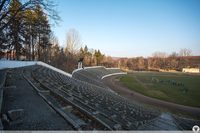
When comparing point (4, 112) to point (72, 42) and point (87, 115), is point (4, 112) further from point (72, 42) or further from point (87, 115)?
point (72, 42)

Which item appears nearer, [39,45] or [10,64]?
[10,64]

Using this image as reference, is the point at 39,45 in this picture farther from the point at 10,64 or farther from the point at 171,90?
the point at 171,90

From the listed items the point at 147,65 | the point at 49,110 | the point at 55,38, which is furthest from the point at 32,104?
the point at 147,65

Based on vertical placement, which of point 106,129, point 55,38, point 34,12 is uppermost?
point 55,38

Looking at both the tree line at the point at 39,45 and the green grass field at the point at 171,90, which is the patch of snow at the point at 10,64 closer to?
the tree line at the point at 39,45

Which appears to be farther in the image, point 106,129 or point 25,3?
point 25,3

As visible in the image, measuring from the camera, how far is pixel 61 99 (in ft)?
34.6

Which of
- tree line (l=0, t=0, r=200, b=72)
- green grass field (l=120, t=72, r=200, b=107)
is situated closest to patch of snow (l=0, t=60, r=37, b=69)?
tree line (l=0, t=0, r=200, b=72)

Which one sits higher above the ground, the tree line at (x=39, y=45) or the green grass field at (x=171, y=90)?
the tree line at (x=39, y=45)

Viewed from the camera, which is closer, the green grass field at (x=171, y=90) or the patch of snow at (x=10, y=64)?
the patch of snow at (x=10, y=64)

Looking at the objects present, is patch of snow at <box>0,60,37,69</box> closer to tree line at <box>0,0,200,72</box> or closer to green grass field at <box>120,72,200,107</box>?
tree line at <box>0,0,200,72</box>

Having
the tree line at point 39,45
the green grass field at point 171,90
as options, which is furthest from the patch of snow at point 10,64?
the green grass field at point 171,90

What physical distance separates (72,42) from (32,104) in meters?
59.5

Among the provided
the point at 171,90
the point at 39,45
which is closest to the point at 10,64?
the point at 39,45
